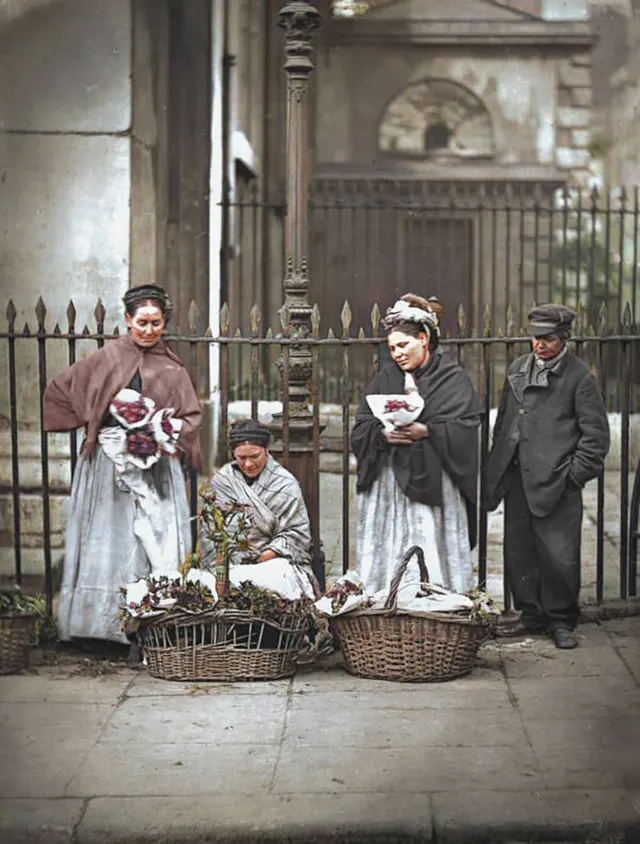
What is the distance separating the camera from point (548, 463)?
730cm

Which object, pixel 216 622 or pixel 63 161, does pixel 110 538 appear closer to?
pixel 216 622

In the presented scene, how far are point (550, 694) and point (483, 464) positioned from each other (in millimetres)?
1551

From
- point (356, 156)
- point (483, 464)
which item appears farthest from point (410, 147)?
point (483, 464)

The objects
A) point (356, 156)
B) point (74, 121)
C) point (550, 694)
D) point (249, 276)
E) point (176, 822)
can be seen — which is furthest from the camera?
point (356, 156)

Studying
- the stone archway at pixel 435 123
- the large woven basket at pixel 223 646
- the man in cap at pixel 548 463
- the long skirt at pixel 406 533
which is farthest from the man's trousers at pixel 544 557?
the stone archway at pixel 435 123

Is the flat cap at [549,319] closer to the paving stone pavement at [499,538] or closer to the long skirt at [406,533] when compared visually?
the long skirt at [406,533]

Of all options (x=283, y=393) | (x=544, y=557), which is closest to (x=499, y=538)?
(x=544, y=557)

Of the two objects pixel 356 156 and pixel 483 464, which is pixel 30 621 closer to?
pixel 483 464

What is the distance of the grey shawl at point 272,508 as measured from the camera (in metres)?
7.06

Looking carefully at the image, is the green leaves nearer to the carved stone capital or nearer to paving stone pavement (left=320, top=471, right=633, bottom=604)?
paving stone pavement (left=320, top=471, right=633, bottom=604)

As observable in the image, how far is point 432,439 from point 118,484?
1.51m

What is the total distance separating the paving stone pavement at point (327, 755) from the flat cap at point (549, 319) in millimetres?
1588

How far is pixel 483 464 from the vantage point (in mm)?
7738

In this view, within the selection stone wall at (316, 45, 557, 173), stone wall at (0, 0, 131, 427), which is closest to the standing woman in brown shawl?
stone wall at (0, 0, 131, 427)
